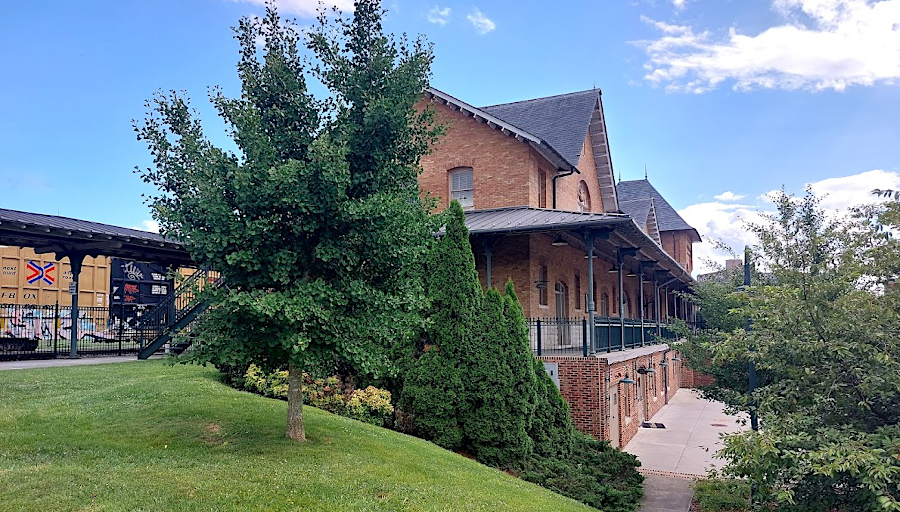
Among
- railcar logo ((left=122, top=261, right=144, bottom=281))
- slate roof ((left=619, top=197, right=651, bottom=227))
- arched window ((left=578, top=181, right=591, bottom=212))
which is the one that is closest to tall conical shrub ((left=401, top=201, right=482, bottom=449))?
arched window ((left=578, top=181, right=591, bottom=212))

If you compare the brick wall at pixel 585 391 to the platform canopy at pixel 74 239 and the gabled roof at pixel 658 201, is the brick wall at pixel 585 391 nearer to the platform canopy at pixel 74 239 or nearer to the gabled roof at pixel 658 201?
the platform canopy at pixel 74 239

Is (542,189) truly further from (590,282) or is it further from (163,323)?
(163,323)

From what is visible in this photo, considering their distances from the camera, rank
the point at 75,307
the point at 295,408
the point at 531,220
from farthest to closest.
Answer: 1. the point at 75,307
2. the point at 531,220
3. the point at 295,408

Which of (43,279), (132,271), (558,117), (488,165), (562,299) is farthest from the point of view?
(132,271)

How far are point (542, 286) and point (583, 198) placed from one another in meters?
7.59

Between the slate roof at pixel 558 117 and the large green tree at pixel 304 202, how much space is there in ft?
42.8

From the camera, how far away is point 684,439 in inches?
686

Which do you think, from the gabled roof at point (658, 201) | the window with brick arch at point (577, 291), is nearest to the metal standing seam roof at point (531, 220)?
the window with brick arch at point (577, 291)

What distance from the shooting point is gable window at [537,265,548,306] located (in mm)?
17594

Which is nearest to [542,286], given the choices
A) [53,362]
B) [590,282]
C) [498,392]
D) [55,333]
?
[590,282]

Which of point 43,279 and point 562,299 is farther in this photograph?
point 43,279

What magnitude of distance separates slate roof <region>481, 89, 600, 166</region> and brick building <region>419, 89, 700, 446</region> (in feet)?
0.14

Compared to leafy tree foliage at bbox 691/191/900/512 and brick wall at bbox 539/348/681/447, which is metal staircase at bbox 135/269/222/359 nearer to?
brick wall at bbox 539/348/681/447

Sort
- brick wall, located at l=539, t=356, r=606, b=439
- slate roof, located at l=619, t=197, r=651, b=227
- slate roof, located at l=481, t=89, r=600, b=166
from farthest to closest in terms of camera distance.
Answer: slate roof, located at l=619, t=197, r=651, b=227 < slate roof, located at l=481, t=89, r=600, b=166 < brick wall, located at l=539, t=356, r=606, b=439
